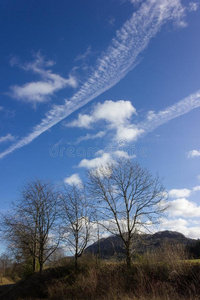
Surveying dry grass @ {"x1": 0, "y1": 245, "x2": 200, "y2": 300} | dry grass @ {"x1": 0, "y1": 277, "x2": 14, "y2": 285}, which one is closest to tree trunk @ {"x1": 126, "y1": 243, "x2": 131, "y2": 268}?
dry grass @ {"x1": 0, "y1": 245, "x2": 200, "y2": 300}

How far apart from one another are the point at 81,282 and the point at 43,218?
1089cm

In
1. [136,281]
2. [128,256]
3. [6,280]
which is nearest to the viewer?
[136,281]

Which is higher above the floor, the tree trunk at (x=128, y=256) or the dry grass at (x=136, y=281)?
the tree trunk at (x=128, y=256)

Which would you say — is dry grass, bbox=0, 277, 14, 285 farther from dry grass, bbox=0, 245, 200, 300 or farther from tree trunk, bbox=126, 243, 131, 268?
tree trunk, bbox=126, 243, 131, 268

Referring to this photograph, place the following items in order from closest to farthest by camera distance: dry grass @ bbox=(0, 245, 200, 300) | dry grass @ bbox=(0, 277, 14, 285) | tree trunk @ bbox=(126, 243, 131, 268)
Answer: dry grass @ bbox=(0, 245, 200, 300), tree trunk @ bbox=(126, 243, 131, 268), dry grass @ bbox=(0, 277, 14, 285)

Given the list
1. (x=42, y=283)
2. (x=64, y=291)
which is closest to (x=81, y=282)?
(x=64, y=291)

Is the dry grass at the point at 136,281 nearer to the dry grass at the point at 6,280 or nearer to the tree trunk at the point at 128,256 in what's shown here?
the tree trunk at the point at 128,256

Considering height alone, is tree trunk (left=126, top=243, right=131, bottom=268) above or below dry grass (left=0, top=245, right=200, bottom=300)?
above

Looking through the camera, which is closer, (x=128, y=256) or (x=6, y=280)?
(x=128, y=256)

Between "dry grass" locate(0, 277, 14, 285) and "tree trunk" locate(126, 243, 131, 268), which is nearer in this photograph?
"tree trunk" locate(126, 243, 131, 268)

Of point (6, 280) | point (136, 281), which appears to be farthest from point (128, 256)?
point (6, 280)

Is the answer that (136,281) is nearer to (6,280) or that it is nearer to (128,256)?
(128,256)

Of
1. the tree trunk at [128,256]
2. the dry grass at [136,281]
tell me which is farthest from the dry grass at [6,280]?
the tree trunk at [128,256]

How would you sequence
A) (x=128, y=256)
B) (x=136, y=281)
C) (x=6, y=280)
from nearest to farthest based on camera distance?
(x=136, y=281) → (x=128, y=256) → (x=6, y=280)
